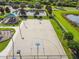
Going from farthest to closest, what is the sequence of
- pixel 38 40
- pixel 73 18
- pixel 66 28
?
pixel 73 18
pixel 66 28
pixel 38 40

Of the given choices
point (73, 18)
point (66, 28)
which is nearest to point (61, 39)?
point (66, 28)

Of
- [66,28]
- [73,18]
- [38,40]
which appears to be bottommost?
[73,18]

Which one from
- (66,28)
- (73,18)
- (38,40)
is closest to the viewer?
(38,40)

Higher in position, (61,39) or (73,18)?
(61,39)

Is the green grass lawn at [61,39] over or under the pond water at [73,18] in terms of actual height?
over

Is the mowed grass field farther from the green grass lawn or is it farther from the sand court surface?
the sand court surface

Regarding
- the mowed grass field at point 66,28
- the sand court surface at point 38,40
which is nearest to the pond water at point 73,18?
the mowed grass field at point 66,28

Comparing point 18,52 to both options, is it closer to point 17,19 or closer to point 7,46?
point 7,46

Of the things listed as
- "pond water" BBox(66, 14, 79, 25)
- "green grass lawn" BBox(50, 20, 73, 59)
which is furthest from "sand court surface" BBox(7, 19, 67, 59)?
"pond water" BBox(66, 14, 79, 25)

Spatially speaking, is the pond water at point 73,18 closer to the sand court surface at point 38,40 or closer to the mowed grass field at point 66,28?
the mowed grass field at point 66,28

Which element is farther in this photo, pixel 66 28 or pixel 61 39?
pixel 66 28

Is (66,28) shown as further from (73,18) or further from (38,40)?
(73,18)
